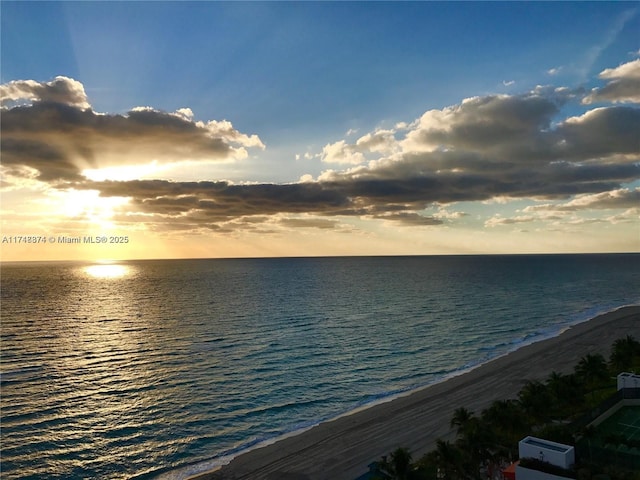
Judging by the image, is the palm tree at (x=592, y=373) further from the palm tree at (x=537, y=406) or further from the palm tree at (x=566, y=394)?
the palm tree at (x=537, y=406)

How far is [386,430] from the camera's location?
44.8 m

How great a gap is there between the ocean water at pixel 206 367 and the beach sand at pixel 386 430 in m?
2.95

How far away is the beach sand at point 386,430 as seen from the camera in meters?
37.6

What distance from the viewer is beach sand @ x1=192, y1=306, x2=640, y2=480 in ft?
123

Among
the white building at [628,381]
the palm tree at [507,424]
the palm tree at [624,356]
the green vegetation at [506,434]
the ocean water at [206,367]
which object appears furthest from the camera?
the palm tree at [624,356]

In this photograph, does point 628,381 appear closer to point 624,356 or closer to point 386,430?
point 624,356

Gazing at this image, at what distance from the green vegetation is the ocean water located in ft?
62.0

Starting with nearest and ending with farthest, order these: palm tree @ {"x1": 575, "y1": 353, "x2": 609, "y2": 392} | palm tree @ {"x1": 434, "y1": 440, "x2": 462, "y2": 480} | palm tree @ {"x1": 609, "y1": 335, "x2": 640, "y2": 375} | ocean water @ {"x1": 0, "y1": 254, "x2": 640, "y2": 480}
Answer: palm tree @ {"x1": 434, "y1": 440, "x2": 462, "y2": 480} → ocean water @ {"x1": 0, "y1": 254, "x2": 640, "y2": 480} → palm tree @ {"x1": 575, "y1": 353, "x2": 609, "y2": 392} → palm tree @ {"x1": 609, "y1": 335, "x2": 640, "y2": 375}

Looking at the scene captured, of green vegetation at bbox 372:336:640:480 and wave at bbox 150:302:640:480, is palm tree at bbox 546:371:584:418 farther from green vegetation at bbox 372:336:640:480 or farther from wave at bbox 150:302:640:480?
wave at bbox 150:302:640:480

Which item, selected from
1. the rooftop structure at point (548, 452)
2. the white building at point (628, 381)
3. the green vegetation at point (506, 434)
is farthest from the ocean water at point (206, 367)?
the white building at point (628, 381)

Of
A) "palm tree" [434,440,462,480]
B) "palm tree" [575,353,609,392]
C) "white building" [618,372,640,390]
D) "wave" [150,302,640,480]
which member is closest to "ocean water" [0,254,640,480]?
"wave" [150,302,640,480]

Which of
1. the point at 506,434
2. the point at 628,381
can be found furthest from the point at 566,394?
the point at 506,434

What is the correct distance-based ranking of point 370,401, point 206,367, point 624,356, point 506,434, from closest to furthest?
point 506,434 < point 624,356 < point 370,401 < point 206,367

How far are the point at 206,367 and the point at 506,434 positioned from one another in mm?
45414
